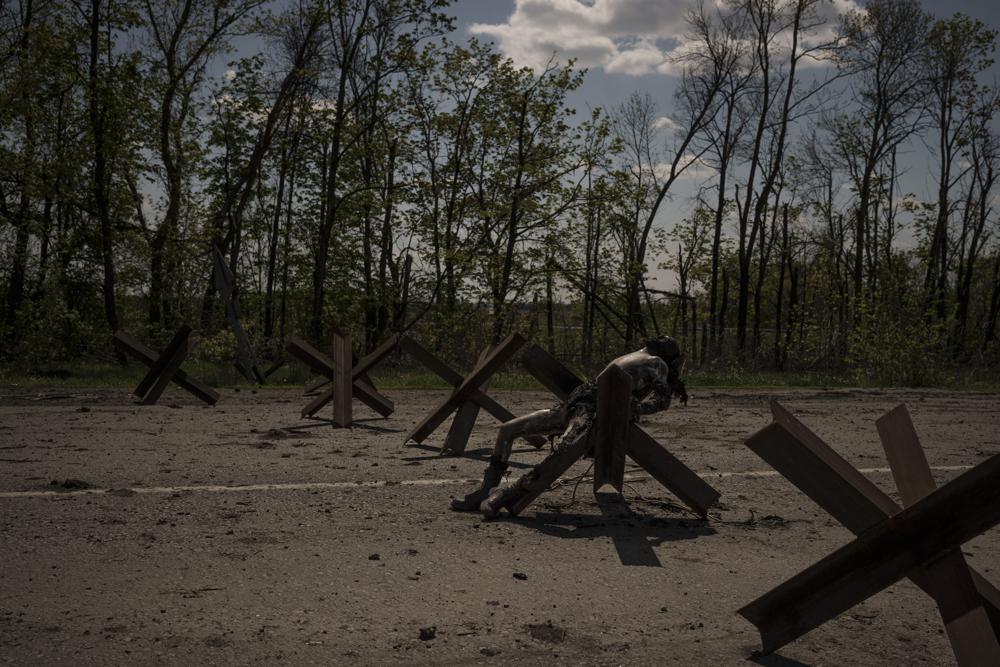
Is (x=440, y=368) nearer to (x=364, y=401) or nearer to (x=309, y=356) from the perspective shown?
(x=364, y=401)

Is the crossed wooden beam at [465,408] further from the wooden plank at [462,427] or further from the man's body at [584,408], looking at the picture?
the man's body at [584,408]

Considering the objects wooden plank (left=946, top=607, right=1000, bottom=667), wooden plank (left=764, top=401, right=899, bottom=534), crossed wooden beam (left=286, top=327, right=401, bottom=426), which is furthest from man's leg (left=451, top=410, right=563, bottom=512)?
crossed wooden beam (left=286, top=327, right=401, bottom=426)

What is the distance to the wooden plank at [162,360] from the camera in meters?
12.8

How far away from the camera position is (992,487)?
9.09 ft

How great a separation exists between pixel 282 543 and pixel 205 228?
64.4 feet

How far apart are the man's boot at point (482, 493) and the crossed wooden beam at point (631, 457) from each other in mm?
337

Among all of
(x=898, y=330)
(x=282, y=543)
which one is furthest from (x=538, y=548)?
(x=898, y=330)

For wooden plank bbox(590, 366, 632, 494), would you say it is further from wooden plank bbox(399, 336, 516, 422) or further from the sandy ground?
wooden plank bbox(399, 336, 516, 422)

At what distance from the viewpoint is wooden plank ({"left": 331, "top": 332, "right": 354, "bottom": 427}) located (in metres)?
11.1

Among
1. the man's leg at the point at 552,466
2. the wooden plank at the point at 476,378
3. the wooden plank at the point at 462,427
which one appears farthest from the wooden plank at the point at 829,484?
the wooden plank at the point at 462,427

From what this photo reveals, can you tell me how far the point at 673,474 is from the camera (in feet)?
20.5

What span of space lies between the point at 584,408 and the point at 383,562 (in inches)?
72.8

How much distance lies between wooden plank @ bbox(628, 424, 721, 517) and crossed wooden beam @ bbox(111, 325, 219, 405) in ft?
27.6

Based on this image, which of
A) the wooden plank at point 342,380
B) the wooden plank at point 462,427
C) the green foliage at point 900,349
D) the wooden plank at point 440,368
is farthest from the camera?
the green foliage at point 900,349
